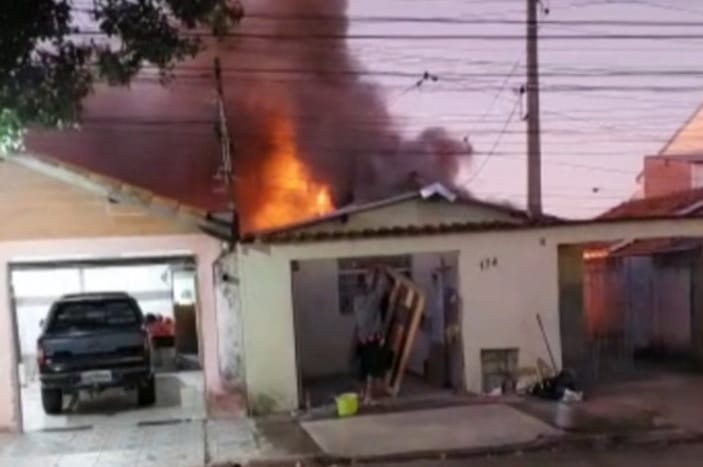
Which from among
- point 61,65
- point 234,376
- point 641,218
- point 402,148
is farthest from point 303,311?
point 61,65

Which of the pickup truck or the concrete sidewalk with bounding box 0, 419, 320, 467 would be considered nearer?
the concrete sidewalk with bounding box 0, 419, 320, 467

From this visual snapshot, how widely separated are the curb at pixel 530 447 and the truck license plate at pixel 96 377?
16.2 feet

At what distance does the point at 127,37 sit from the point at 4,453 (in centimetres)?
721

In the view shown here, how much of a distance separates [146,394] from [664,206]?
37.4 feet

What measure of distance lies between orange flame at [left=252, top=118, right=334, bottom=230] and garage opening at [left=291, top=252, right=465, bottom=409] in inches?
279

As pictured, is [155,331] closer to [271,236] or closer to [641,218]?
[271,236]

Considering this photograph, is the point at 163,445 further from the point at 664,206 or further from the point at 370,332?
the point at 664,206

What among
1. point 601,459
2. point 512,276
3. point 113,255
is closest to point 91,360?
point 113,255

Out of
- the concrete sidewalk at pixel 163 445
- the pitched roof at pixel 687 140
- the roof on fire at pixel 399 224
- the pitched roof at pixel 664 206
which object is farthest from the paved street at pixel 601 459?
the pitched roof at pixel 687 140

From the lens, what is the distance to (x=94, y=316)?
54.2 feet

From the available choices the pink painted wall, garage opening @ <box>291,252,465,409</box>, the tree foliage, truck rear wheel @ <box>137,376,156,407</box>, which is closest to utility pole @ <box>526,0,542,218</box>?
garage opening @ <box>291,252,465,409</box>

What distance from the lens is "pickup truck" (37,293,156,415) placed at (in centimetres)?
1544

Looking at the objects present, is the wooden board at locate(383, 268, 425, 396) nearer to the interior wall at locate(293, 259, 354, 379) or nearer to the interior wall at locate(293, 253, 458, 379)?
the interior wall at locate(293, 253, 458, 379)

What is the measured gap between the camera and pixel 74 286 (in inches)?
902
